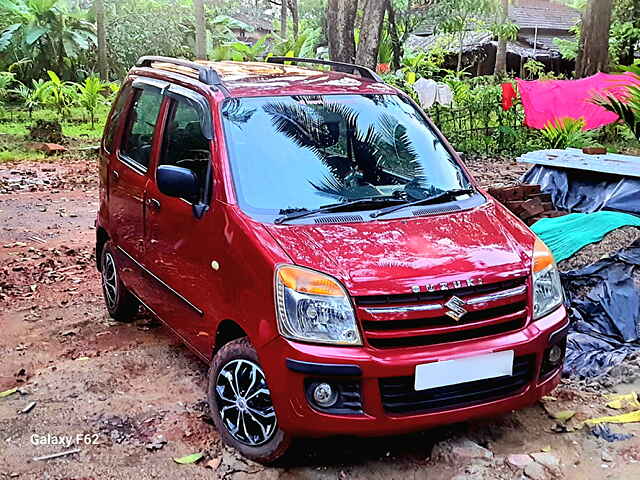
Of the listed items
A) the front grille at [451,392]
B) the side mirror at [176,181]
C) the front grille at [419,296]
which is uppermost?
the side mirror at [176,181]

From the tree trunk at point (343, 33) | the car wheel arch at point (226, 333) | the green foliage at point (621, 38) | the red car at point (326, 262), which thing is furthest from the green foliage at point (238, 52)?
the car wheel arch at point (226, 333)

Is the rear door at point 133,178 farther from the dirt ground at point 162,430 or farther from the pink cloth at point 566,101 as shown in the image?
the pink cloth at point 566,101

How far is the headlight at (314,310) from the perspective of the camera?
3.05m

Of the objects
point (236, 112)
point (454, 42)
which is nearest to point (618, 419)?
point (236, 112)

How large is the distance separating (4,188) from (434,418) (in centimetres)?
946

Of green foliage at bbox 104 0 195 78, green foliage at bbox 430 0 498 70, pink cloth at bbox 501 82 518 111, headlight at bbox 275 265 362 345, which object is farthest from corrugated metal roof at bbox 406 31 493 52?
headlight at bbox 275 265 362 345

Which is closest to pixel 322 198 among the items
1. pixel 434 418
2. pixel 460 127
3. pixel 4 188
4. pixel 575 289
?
pixel 434 418

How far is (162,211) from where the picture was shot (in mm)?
4234

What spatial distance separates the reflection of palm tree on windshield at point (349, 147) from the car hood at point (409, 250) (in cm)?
36

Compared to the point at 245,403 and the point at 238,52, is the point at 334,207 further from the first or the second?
the point at 238,52

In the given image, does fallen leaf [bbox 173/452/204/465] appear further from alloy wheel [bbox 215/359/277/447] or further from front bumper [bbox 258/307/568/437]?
front bumper [bbox 258/307/568/437]

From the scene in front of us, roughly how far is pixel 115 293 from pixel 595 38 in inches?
479

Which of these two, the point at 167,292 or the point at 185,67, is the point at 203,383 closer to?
the point at 167,292

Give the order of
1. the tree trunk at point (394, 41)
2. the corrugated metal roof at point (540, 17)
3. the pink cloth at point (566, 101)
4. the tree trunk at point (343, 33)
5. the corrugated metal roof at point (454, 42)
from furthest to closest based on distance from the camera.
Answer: the corrugated metal roof at point (540, 17), the corrugated metal roof at point (454, 42), the tree trunk at point (394, 41), the tree trunk at point (343, 33), the pink cloth at point (566, 101)
